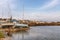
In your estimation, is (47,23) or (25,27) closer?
(25,27)

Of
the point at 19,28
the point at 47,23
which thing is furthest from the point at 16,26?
the point at 47,23

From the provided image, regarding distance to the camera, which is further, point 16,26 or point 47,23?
point 47,23

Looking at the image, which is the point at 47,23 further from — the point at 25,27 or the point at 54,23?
the point at 25,27

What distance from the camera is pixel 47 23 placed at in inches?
6816

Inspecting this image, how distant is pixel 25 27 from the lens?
250ft

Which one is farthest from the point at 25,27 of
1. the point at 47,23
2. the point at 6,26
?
the point at 47,23

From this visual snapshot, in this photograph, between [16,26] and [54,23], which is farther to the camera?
[54,23]

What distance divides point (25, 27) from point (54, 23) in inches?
3949

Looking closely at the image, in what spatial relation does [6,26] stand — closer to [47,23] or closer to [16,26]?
[16,26]

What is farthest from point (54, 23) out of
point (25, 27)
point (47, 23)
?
point (25, 27)

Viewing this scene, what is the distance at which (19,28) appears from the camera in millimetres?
72250

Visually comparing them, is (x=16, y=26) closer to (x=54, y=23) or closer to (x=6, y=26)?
(x=6, y=26)

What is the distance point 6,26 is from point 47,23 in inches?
4098

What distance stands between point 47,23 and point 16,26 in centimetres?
10156
